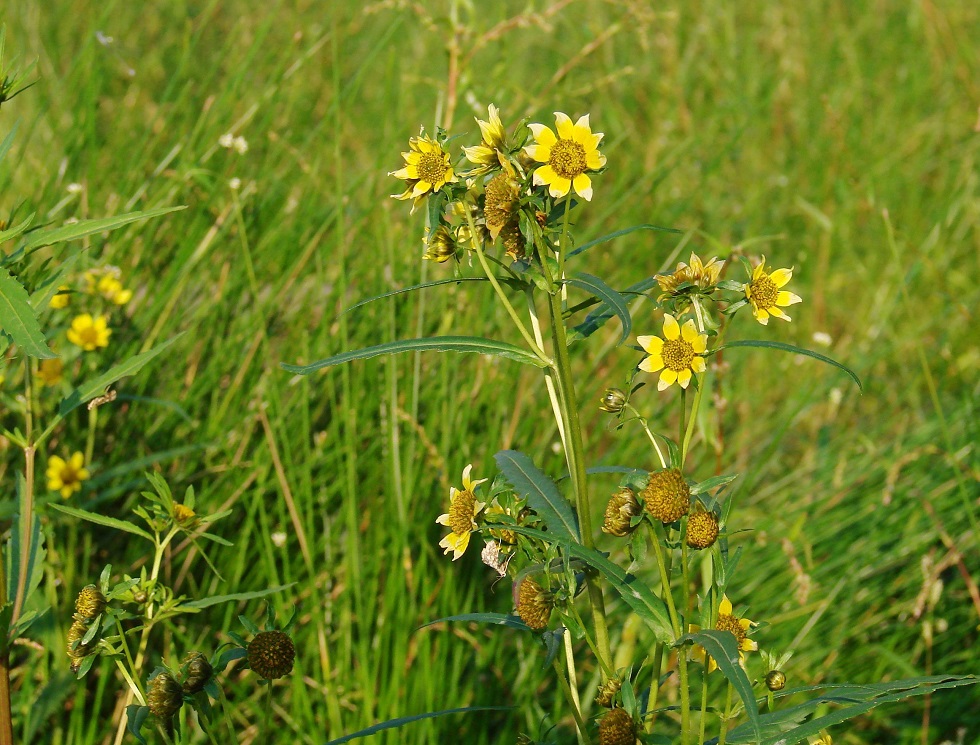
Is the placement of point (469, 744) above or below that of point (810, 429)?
below

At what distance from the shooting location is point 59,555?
164 cm

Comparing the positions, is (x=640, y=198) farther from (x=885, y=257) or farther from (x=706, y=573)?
(x=706, y=573)

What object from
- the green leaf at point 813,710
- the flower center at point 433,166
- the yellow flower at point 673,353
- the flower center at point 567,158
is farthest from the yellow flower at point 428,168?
the green leaf at point 813,710

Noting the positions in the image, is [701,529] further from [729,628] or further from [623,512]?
[729,628]

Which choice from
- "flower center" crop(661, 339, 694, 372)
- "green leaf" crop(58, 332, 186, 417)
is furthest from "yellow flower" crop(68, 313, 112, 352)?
"flower center" crop(661, 339, 694, 372)

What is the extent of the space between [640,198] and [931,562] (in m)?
1.12

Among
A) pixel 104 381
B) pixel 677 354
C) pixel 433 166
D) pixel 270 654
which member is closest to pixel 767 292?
pixel 677 354

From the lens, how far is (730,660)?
2.76ft

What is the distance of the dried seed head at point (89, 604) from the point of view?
102cm

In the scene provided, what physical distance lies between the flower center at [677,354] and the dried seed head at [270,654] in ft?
1.59

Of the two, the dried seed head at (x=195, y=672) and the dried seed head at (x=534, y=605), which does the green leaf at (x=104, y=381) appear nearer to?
the dried seed head at (x=195, y=672)

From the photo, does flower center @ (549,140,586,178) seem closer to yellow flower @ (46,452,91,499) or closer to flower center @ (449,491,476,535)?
flower center @ (449,491,476,535)

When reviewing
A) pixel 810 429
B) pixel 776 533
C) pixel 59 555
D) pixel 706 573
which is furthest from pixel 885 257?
pixel 59 555

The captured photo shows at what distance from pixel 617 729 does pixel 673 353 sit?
1.19ft
